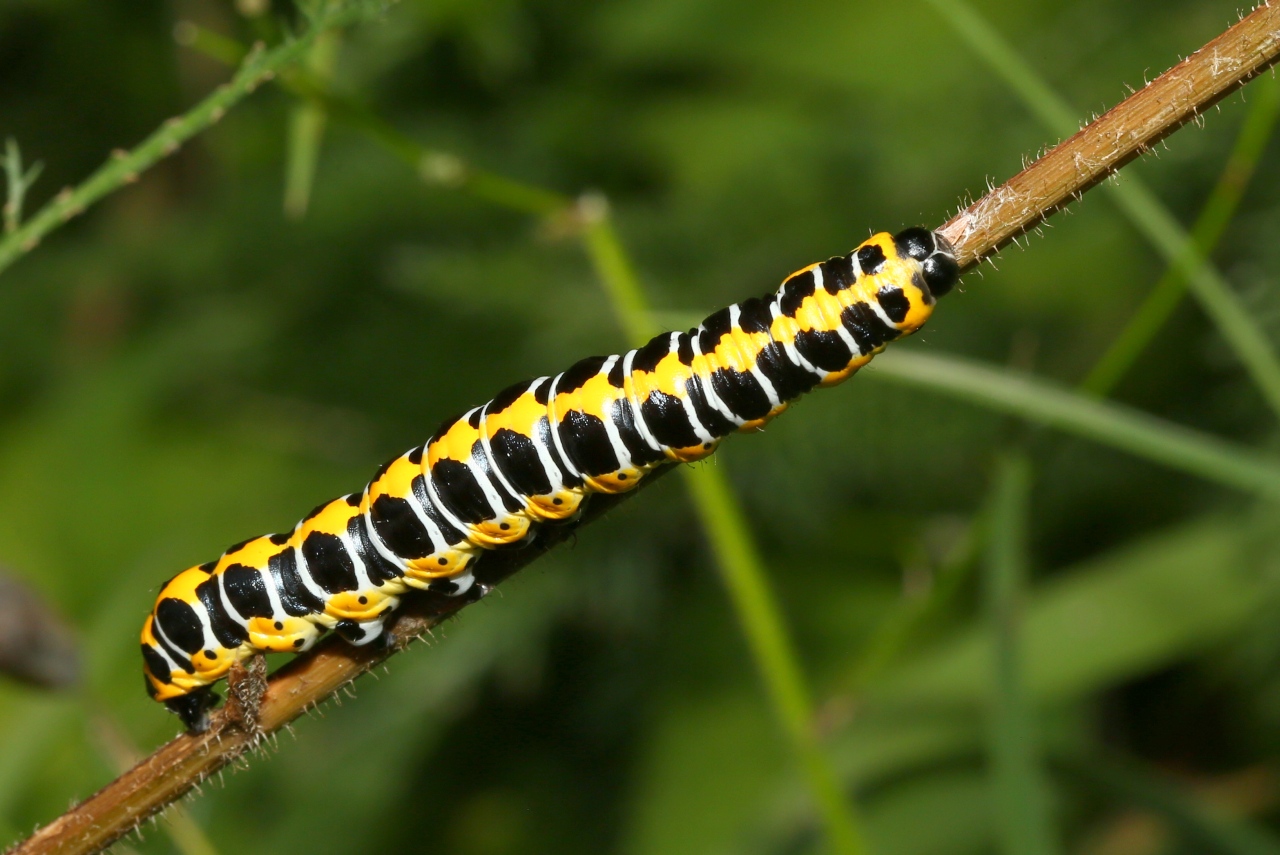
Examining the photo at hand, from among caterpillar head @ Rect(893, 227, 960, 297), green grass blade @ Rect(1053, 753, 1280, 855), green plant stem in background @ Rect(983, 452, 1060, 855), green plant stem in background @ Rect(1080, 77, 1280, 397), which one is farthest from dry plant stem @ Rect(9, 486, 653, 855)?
green grass blade @ Rect(1053, 753, 1280, 855)

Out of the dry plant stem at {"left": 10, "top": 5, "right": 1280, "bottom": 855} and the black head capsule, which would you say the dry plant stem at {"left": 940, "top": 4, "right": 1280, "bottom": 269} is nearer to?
the dry plant stem at {"left": 10, "top": 5, "right": 1280, "bottom": 855}

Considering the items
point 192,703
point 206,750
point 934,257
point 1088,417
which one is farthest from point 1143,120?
point 192,703

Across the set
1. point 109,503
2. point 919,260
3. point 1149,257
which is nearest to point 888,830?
point 1149,257

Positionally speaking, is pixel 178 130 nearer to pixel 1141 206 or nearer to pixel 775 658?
pixel 775 658

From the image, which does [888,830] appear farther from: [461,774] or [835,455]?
[461,774]

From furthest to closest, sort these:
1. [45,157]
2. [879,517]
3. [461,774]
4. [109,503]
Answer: [45,157], [109,503], [461,774], [879,517]
